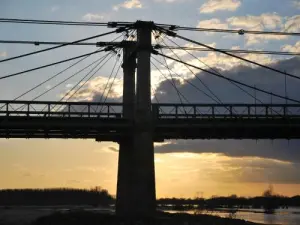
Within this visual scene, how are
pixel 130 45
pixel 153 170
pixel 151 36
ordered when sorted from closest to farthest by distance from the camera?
1. pixel 153 170
2. pixel 151 36
3. pixel 130 45

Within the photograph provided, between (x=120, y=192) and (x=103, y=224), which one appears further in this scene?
(x=120, y=192)

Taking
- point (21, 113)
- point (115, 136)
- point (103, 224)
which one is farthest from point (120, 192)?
point (21, 113)

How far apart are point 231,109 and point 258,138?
669cm

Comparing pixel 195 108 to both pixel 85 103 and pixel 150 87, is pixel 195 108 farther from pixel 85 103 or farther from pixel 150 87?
pixel 85 103

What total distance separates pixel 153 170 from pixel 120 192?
43.0 feet

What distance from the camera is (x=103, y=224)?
185 feet

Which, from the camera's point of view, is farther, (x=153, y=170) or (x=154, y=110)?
(x=154, y=110)

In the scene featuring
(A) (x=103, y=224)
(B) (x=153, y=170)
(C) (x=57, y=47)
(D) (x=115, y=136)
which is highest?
(C) (x=57, y=47)

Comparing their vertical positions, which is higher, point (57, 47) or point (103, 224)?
point (57, 47)

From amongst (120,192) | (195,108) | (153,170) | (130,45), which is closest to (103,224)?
(153,170)

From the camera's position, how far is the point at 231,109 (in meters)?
67.2

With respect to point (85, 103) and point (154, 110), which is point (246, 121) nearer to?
point (154, 110)

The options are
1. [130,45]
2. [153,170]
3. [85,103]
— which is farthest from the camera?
[130,45]

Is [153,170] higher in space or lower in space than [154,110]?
lower
